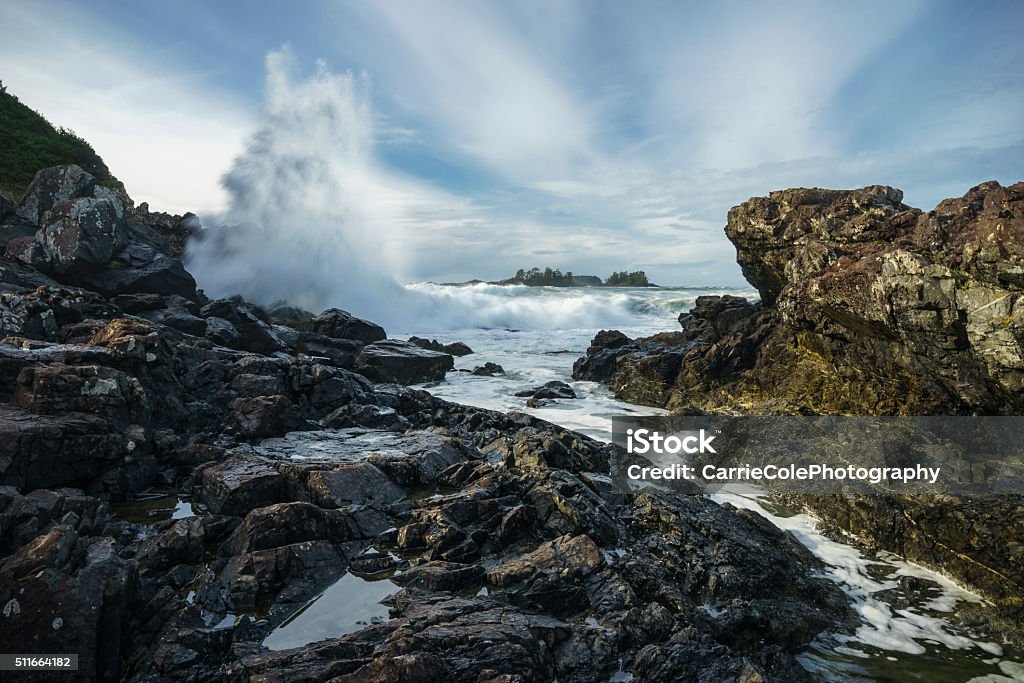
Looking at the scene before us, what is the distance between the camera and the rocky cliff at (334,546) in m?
4.35

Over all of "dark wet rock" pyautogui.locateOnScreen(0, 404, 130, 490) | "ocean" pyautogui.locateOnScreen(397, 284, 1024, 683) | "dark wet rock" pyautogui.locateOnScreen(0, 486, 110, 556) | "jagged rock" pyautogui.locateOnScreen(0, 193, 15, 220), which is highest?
"jagged rock" pyautogui.locateOnScreen(0, 193, 15, 220)

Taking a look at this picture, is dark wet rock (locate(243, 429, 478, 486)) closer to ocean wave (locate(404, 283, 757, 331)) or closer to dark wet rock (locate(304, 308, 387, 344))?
dark wet rock (locate(304, 308, 387, 344))

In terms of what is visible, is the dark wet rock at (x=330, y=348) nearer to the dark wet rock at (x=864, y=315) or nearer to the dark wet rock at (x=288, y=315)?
the dark wet rock at (x=288, y=315)

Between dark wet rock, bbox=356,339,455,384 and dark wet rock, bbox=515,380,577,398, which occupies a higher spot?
dark wet rock, bbox=356,339,455,384

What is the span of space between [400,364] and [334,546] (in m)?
14.8

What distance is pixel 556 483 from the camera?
7.38 m

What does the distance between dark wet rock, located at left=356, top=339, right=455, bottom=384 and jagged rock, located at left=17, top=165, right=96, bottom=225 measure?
1331cm

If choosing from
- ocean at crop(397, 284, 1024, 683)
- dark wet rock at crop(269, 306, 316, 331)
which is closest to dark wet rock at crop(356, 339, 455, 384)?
ocean at crop(397, 284, 1024, 683)

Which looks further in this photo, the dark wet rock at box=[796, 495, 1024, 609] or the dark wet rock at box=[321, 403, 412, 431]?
the dark wet rock at box=[321, 403, 412, 431]

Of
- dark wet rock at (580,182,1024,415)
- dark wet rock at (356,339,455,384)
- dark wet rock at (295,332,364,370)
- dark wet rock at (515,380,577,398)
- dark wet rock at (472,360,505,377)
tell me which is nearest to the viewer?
dark wet rock at (580,182,1024,415)

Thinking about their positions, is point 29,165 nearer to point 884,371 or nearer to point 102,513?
point 102,513

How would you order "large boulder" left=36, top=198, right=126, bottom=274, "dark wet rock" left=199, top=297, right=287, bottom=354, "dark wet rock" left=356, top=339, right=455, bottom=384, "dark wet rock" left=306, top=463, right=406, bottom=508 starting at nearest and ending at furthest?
Answer: "dark wet rock" left=306, top=463, right=406, bottom=508, "large boulder" left=36, top=198, right=126, bottom=274, "dark wet rock" left=199, top=297, right=287, bottom=354, "dark wet rock" left=356, top=339, right=455, bottom=384

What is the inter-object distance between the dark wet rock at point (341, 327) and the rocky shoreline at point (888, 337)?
1421 cm

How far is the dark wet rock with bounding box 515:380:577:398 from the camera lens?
60.2 feet
